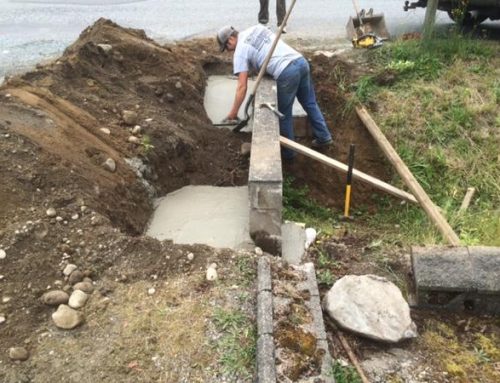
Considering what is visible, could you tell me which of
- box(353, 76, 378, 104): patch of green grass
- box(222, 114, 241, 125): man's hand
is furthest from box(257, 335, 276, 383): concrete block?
box(353, 76, 378, 104): patch of green grass

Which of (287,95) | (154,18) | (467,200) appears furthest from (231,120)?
(154,18)

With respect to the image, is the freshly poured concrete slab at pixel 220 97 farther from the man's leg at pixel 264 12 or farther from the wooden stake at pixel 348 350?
the wooden stake at pixel 348 350

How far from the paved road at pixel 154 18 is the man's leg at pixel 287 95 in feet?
10.4

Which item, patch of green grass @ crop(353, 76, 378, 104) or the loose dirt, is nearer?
the loose dirt

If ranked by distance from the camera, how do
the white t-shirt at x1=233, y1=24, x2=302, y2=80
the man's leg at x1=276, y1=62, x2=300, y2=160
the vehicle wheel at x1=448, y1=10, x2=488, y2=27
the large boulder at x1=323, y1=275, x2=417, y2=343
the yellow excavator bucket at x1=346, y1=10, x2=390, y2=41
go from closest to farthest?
the large boulder at x1=323, y1=275, x2=417, y2=343, the white t-shirt at x1=233, y1=24, x2=302, y2=80, the man's leg at x1=276, y1=62, x2=300, y2=160, the yellow excavator bucket at x1=346, y1=10, x2=390, y2=41, the vehicle wheel at x1=448, y1=10, x2=488, y2=27

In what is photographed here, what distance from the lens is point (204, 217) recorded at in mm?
4438

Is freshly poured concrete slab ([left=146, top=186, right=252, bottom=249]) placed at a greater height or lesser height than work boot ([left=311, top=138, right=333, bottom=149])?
lesser

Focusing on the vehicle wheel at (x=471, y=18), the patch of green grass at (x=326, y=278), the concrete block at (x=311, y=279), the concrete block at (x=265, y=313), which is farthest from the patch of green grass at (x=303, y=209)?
the vehicle wheel at (x=471, y=18)

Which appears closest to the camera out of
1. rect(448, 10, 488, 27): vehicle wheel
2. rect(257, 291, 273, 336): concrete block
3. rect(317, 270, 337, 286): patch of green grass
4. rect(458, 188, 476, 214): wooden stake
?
rect(257, 291, 273, 336): concrete block

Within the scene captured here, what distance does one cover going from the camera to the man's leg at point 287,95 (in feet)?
17.8

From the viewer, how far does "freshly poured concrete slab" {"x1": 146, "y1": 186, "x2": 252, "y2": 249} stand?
409 cm

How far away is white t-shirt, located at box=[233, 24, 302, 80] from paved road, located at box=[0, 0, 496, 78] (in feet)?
10.3

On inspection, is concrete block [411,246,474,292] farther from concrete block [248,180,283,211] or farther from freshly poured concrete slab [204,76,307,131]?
freshly poured concrete slab [204,76,307,131]

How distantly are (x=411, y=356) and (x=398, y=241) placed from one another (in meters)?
1.50
